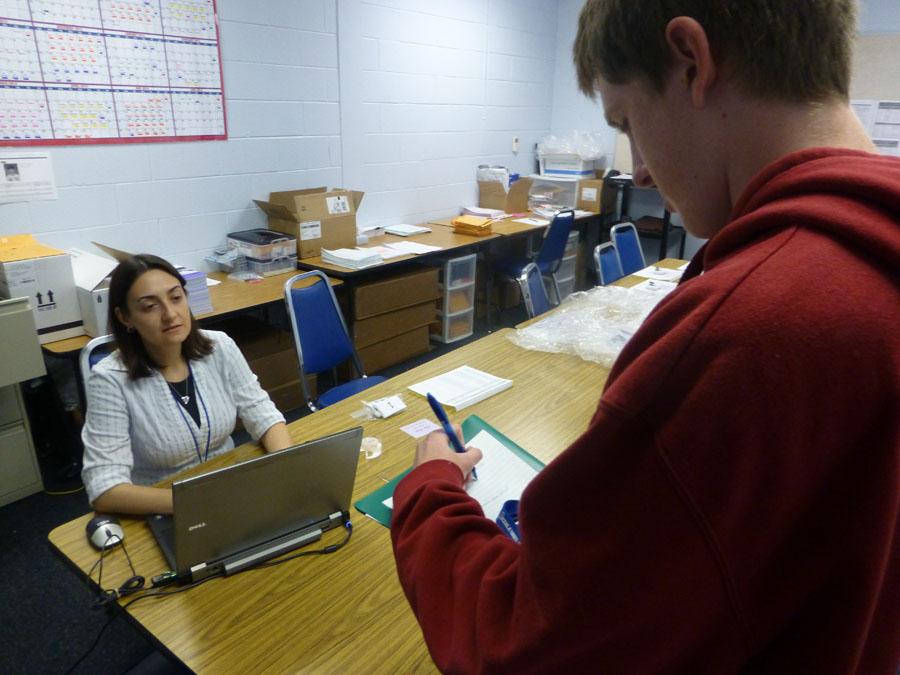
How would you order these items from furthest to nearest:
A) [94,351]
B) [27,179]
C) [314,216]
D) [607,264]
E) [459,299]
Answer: [459,299]
[607,264]
[314,216]
[27,179]
[94,351]

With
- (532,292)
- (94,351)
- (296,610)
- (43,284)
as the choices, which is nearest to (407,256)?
(532,292)

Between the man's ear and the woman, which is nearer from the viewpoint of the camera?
the man's ear

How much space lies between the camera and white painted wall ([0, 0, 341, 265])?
9.42 feet

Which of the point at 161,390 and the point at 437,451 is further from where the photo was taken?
the point at 161,390

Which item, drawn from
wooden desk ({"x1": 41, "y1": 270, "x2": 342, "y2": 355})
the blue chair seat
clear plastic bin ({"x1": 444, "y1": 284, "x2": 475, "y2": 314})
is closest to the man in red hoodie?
the blue chair seat

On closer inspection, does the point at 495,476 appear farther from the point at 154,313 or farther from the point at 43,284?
the point at 43,284

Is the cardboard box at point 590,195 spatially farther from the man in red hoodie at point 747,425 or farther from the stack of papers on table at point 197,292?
the man in red hoodie at point 747,425

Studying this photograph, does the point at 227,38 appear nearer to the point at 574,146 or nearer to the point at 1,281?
the point at 1,281

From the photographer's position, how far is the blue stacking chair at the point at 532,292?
9.36 ft

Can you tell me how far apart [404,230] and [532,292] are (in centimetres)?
172

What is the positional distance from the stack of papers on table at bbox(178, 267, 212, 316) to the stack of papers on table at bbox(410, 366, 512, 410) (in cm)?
132

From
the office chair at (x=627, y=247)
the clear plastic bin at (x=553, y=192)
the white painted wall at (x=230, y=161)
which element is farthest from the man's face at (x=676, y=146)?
the clear plastic bin at (x=553, y=192)

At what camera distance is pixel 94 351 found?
1.88m

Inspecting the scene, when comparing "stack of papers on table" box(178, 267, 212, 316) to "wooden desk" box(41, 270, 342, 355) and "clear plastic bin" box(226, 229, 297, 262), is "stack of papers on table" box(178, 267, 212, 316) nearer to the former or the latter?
"wooden desk" box(41, 270, 342, 355)
